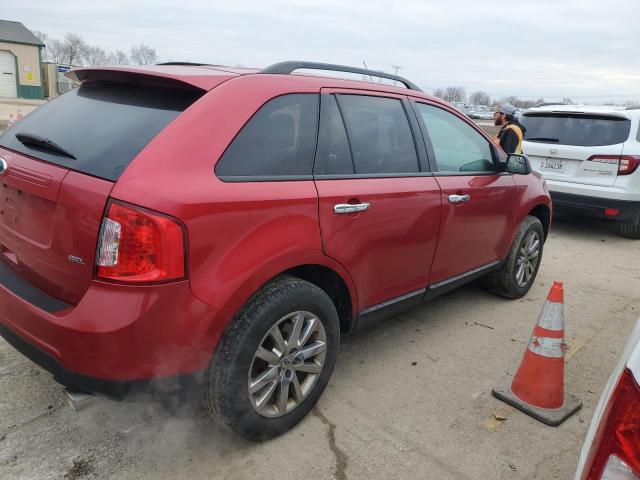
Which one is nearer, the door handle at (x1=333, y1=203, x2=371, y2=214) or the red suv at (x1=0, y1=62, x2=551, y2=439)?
the red suv at (x1=0, y1=62, x2=551, y2=439)

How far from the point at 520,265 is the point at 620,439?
3454 mm

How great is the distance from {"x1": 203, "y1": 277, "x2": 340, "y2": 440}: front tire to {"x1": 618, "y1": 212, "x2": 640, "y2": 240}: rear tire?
615 centimetres

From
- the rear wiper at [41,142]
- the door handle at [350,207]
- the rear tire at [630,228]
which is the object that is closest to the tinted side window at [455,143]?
the door handle at [350,207]

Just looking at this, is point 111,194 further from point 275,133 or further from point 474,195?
point 474,195

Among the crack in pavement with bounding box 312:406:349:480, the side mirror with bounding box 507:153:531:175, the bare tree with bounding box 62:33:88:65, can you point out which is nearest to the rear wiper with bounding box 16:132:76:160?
the crack in pavement with bounding box 312:406:349:480

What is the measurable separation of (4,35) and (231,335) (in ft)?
152

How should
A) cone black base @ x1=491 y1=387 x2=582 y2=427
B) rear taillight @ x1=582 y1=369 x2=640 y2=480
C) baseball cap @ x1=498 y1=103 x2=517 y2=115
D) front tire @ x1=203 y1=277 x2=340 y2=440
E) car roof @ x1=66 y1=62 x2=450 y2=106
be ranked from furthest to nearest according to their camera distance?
baseball cap @ x1=498 y1=103 x2=517 y2=115 < cone black base @ x1=491 y1=387 x2=582 y2=427 < car roof @ x1=66 y1=62 x2=450 y2=106 < front tire @ x1=203 y1=277 x2=340 y2=440 < rear taillight @ x1=582 y1=369 x2=640 y2=480

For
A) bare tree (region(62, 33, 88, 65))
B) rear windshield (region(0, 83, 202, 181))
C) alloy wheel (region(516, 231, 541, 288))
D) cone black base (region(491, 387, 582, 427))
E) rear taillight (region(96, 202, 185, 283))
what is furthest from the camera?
bare tree (region(62, 33, 88, 65))

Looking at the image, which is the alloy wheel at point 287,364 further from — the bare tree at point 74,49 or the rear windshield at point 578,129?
the bare tree at point 74,49

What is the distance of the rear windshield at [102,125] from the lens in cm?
208

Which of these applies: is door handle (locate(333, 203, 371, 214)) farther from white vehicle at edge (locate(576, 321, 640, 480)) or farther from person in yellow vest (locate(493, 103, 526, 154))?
person in yellow vest (locate(493, 103, 526, 154))

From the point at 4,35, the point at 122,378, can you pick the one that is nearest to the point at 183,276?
the point at 122,378

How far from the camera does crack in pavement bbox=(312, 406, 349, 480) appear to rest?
7.65ft

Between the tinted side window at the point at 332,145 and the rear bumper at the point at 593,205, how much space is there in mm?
5190
